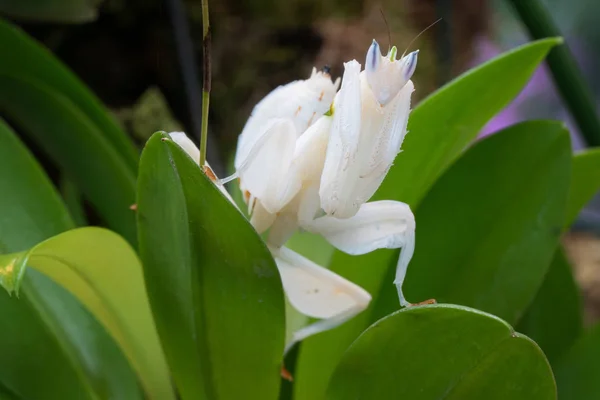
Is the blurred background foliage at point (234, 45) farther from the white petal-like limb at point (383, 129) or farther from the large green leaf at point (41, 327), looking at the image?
the white petal-like limb at point (383, 129)

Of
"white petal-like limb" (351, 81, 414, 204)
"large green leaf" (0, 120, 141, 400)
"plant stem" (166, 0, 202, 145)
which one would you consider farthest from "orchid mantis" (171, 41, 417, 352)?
"plant stem" (166, 0, 202, 145)

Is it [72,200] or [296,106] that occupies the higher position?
[296,106]

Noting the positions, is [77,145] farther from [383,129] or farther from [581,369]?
[581,369]

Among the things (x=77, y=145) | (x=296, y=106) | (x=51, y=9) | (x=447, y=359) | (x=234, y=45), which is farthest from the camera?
(x=234, y=45)

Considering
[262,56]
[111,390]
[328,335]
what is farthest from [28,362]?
[262,56]

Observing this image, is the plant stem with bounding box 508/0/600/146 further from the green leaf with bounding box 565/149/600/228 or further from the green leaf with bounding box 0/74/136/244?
the green leaf with bounding box 0/74/136/244

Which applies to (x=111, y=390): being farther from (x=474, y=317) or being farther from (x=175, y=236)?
(x=474, y=317)

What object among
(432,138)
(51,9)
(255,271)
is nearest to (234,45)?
(51,9)
